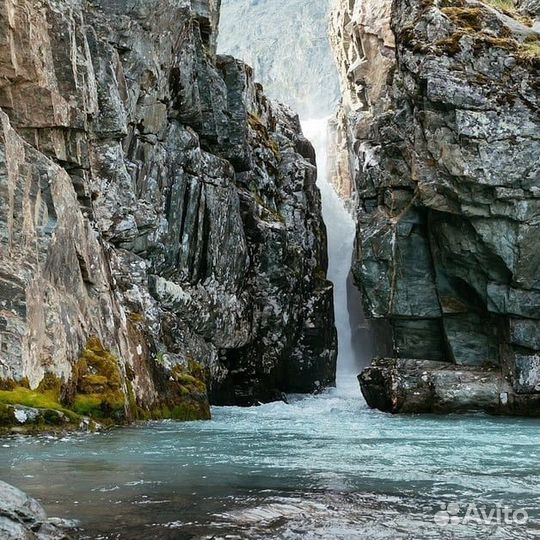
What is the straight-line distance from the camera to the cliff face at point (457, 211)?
34688mm

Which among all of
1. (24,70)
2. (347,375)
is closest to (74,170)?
(24,70)

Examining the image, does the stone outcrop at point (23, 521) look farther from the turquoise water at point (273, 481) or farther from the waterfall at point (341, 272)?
the waterfall at point (341, 272)

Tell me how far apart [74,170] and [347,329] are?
111 feet

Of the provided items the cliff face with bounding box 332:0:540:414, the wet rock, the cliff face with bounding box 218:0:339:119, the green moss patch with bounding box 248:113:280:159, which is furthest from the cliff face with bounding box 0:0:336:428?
the cliff face with bounding box 218:0:339:119

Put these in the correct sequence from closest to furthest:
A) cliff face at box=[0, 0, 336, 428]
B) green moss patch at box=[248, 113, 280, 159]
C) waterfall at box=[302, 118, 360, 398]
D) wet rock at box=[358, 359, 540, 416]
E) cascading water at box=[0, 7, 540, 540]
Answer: cascading water at box=[0, 7, 540, 540], cliff face at box=[0, 0, 336, 428], wet rock at box=[358, 359, 540, 416], green moss patch at box=[248, 113, 280, 159], waterfall at box=[302, 118, 360, 398]

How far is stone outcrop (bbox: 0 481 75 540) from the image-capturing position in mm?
6551

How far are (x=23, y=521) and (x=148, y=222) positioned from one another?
2580 centimetres

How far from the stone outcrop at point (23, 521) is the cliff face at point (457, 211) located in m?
29.0

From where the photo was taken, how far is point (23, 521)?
687cm

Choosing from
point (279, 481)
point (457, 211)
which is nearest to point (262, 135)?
point (457, 211)

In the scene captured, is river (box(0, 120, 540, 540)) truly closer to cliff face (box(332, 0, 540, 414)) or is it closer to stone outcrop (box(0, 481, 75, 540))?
stone outcrop (box(0, 481, 75, 540))

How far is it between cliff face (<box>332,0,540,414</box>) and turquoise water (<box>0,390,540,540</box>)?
15.0m

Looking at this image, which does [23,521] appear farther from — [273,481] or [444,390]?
[444,390]

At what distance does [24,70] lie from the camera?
84.9 feet
